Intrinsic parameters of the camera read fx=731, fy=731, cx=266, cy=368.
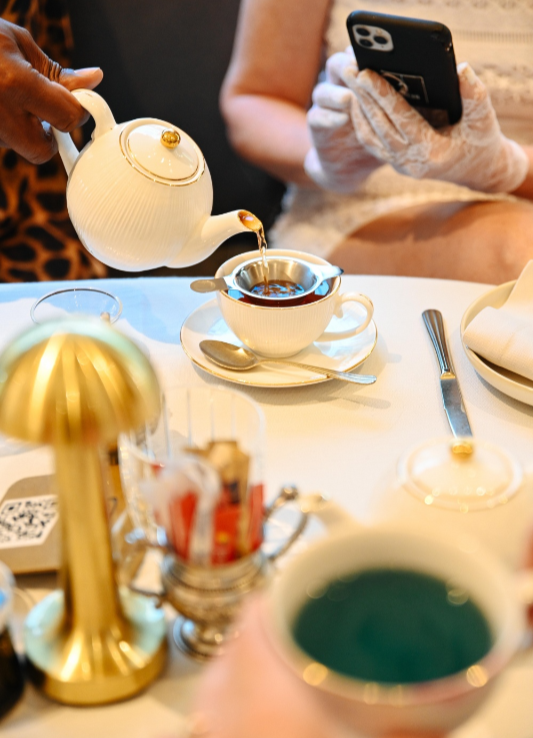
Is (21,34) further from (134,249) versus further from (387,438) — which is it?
(387,438)

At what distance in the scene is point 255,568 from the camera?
1.51 ft

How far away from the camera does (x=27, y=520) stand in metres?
0.56

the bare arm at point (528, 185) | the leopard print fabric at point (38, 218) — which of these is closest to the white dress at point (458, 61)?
the bare arm at point (528, 185)

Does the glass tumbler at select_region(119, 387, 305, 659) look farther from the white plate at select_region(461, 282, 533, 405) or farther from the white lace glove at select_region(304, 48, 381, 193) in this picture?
the white lace glove at select_region(304, 48, 381, 193)

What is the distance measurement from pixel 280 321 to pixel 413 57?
20.8 inches

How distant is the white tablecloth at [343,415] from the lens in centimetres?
44

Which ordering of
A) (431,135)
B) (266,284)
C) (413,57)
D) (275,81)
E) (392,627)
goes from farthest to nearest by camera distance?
(275,81) < (431,135) < (413,57) < (266,284) < (392,627)

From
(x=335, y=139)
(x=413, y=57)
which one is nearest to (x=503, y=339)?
(x=413, y=57)

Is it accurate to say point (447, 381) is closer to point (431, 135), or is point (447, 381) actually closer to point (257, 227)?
point (257, 227)

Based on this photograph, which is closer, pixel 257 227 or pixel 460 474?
pixel 460 474

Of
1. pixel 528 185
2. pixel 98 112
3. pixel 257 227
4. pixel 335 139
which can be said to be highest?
pixel 98 112

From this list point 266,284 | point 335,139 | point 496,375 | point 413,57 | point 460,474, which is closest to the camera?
point 460,474

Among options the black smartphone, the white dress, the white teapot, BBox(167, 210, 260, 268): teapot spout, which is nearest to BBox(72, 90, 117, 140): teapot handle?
the white teapot

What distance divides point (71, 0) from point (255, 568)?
1.76 metres
